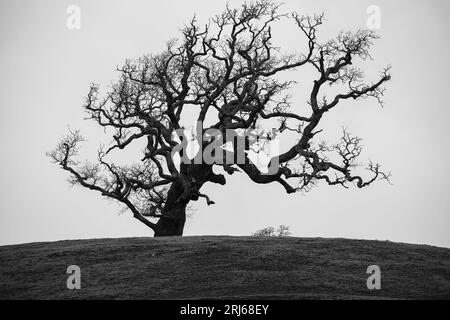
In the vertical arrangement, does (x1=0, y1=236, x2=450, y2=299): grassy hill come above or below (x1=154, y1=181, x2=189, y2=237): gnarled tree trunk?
below

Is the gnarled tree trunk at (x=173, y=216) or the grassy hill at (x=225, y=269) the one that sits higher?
the gnarled tree trunk at (x=173, y=216)

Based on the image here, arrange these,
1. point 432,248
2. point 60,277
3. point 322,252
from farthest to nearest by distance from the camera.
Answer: point 432,248
point 322,252
point 60,277

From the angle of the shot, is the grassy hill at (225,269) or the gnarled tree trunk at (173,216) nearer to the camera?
the grassy hill at (225,269)

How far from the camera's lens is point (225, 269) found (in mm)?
23672

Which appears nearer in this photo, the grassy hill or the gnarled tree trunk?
the grassy hill

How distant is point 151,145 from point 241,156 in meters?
4.19

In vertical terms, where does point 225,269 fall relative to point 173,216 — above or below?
below

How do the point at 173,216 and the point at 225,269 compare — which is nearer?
the point at 225,269

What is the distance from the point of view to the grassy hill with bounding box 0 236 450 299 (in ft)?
70.1

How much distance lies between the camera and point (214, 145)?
34375 mm

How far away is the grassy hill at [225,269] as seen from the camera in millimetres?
21359

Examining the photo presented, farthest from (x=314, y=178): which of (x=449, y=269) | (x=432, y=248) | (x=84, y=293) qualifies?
(x=84, y=293)
